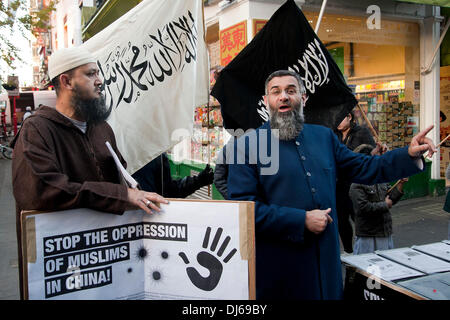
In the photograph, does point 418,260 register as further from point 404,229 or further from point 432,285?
point 404,229

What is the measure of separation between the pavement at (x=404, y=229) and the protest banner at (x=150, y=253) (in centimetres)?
300

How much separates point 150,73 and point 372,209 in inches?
92.5

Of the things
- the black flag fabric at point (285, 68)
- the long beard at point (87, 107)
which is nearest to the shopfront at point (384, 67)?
the black flag fabric at point (285, 68)

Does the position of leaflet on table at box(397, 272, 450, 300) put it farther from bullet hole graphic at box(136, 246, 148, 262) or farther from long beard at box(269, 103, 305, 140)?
bullet hole graphic at box(136, 246, 148, 262)

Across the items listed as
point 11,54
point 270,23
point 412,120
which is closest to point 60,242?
point 270,23

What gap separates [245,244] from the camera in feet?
6.57

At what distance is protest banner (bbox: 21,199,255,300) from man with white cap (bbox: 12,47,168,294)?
0.09 metres

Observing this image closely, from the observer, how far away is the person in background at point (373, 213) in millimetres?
3914

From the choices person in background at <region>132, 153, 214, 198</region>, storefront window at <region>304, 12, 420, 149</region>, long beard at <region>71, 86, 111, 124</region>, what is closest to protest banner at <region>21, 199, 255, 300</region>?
long beard at <region>71, 86, 111, 124</region>

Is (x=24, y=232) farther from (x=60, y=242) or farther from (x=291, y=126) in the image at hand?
(x=291, y=126)

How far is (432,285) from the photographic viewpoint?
2.10 m

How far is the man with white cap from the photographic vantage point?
1.98m

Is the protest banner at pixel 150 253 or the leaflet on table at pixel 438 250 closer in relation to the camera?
the protest banner at pixel 150 253

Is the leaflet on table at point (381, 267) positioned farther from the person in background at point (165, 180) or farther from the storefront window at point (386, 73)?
the storefront window at point (386, 73)
